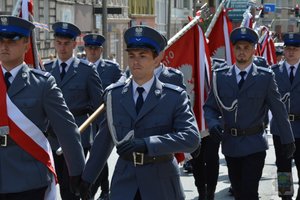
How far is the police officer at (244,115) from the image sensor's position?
7.18m

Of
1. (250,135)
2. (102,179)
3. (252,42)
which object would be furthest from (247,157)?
(102,179)

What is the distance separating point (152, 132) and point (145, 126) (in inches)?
2.3

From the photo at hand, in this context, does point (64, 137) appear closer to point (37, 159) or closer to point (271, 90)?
point (37, 159)

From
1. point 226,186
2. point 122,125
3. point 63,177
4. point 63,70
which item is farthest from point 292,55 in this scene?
point 122,125

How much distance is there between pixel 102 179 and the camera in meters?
9.13

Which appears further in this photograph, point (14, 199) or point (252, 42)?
point (252, 42)

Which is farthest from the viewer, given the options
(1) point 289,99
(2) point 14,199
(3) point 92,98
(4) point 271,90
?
(1) point 289,99

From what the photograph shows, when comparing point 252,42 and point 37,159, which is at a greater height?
point 252,42

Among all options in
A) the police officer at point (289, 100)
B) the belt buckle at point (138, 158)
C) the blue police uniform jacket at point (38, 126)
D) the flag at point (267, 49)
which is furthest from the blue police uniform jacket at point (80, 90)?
the flag at point (267, 49)

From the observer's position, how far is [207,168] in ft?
28.9

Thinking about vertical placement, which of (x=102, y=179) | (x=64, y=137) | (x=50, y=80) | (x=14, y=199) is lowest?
(x=102, y=179)

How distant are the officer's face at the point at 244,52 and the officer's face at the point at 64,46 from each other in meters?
1.71

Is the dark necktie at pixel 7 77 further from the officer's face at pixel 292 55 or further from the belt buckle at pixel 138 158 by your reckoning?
the officer's face at pixel 292 55

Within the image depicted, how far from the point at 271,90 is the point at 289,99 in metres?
1.62
